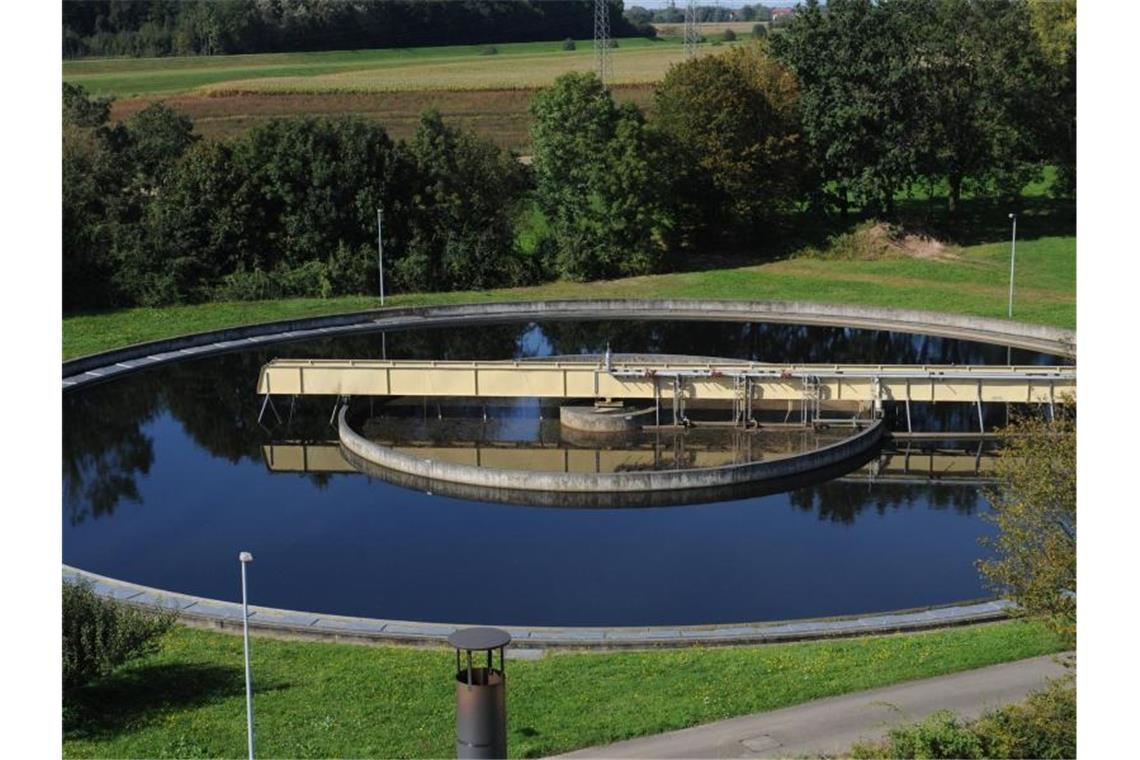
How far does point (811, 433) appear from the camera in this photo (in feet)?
143

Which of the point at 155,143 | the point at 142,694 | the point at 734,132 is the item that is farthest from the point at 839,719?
the point at 155,143

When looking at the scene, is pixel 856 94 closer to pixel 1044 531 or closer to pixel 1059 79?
pixel 1059 79

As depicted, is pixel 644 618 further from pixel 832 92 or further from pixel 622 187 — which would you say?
pixel 832 92

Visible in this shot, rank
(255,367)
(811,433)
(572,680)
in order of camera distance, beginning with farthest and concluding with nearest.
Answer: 1. (255,367)
2. (811,433)
3. (572,680)

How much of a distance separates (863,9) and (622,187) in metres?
17.0

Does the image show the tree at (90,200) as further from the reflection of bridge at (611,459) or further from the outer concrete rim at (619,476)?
the outer concrete rim at (619,476)

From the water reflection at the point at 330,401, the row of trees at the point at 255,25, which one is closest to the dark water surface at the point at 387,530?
the water reflection at the point at 330,401

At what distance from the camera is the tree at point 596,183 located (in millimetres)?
70000

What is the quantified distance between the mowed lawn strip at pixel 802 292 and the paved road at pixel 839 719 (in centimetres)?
3774

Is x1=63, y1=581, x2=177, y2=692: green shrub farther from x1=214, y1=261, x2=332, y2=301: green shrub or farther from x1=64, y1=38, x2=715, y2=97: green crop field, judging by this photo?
x1=64, y1=38, x2=715, y2=97: green crop field

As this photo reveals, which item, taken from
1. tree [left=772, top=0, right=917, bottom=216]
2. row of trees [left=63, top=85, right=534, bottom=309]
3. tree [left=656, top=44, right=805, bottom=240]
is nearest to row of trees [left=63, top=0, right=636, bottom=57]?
row of trees [left=63, top=85, right=534, bottom=309]

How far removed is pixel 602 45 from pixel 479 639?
276ft

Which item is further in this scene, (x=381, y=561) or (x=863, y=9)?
(x=863, y=9)

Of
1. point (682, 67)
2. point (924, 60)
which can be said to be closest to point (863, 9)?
point (924, 60)
